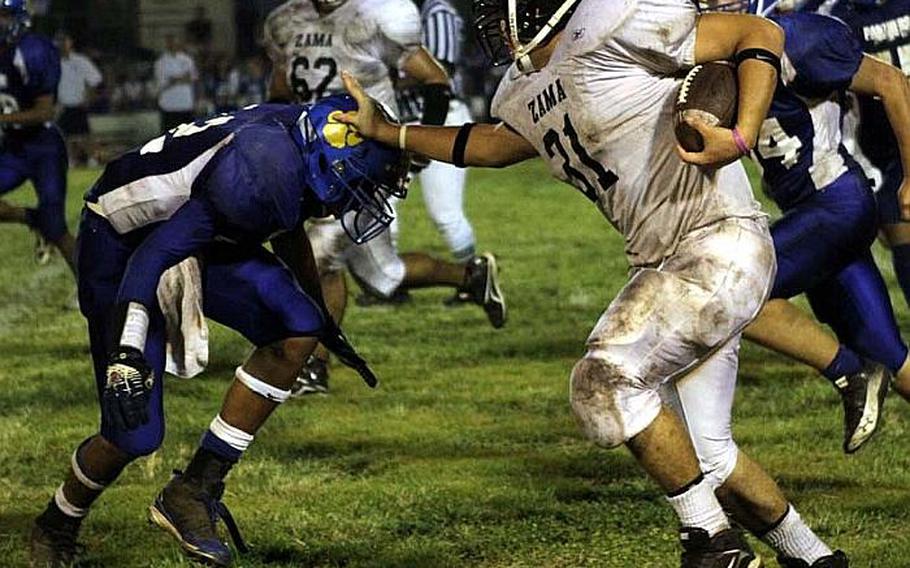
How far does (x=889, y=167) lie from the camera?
20.0 ft

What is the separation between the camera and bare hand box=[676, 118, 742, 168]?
11.7 feet

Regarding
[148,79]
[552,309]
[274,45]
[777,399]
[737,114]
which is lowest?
[148,79]

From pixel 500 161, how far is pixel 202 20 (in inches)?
926

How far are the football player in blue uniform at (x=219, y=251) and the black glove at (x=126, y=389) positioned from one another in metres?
0.05

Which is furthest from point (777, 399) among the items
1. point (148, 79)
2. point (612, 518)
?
point (148, 79)

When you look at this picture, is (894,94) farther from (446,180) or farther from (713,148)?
(446,180)

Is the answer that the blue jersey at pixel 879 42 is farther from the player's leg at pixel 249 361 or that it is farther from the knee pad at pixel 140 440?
the knee pad at pixel 140 440

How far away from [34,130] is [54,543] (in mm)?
5417

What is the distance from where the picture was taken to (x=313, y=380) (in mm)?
7070

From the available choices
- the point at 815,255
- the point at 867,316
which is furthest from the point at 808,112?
the point at 867,316

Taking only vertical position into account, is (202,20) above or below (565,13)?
below

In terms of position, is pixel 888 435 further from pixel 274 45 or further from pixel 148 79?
pixel 148 79

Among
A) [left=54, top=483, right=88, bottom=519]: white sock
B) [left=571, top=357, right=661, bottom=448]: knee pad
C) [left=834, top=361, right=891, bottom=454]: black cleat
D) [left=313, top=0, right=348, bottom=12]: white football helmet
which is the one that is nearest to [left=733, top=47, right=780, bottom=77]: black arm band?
[left=571, top=357, right=661, bottom=448]: knee pad

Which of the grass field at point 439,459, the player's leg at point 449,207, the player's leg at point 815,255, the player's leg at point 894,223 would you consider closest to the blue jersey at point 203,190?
the grass field at point 439,459
